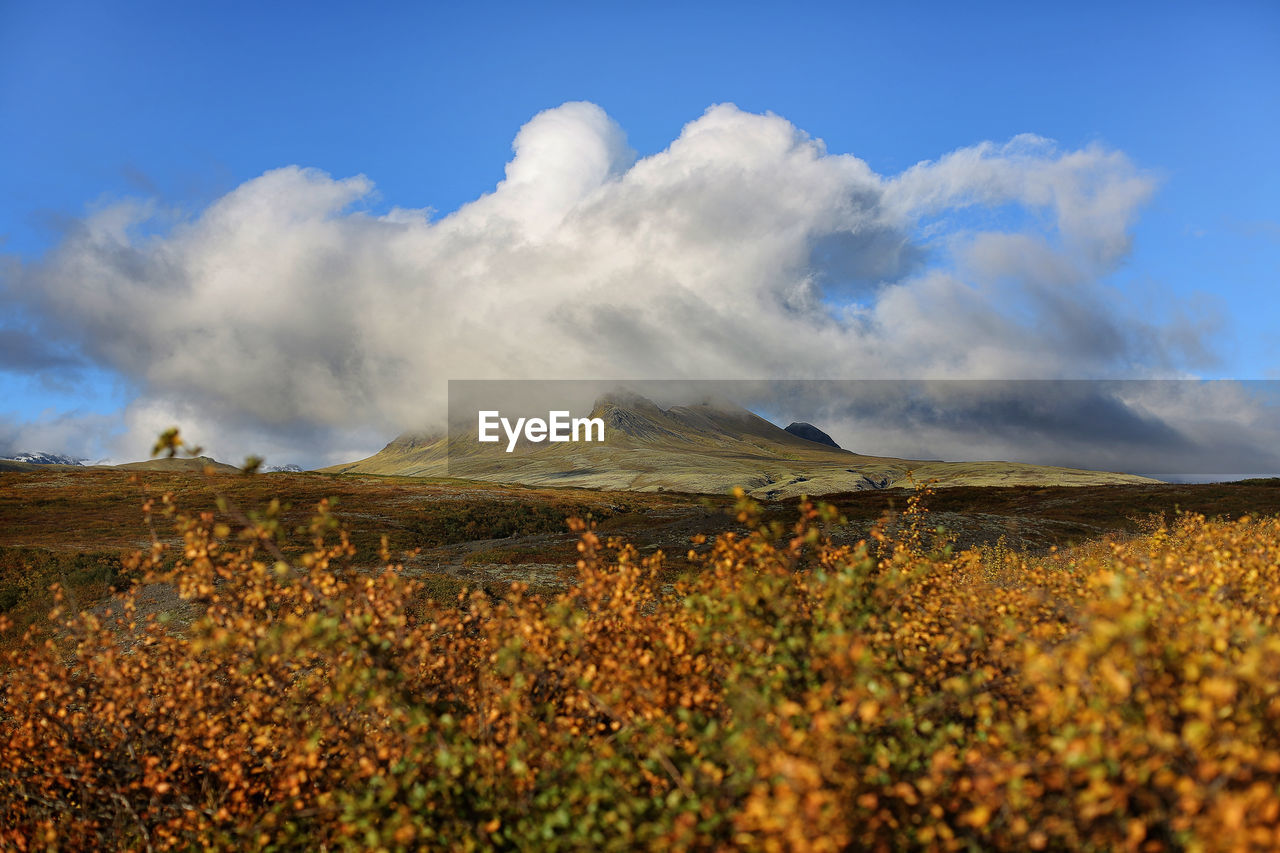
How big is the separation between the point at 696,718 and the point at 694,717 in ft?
0.09

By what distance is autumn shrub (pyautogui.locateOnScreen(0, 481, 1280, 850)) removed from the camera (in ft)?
14.3

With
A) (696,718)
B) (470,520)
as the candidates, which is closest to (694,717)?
(696,718)

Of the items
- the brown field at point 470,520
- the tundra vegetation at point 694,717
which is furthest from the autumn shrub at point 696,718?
the brown field at point 470,520

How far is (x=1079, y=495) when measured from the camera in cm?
6347

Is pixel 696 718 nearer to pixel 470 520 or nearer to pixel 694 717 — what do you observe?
pixel 694 717

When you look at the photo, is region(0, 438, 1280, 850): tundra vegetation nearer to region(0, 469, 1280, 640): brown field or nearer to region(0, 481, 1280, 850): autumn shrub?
region(0, 481, 1280, 850): autumn shrub

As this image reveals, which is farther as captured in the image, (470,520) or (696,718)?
(470,520)

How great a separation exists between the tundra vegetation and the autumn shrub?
0.05 meters

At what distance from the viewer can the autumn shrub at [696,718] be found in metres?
4.34

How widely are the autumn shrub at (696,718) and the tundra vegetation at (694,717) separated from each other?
47 millimetres

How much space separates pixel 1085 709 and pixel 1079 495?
71.8 m

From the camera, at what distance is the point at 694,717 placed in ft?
20.7

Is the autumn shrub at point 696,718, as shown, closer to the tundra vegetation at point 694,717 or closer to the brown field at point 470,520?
the tundra vegetation at point 694,717

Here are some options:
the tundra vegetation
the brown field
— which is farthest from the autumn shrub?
the brown field
